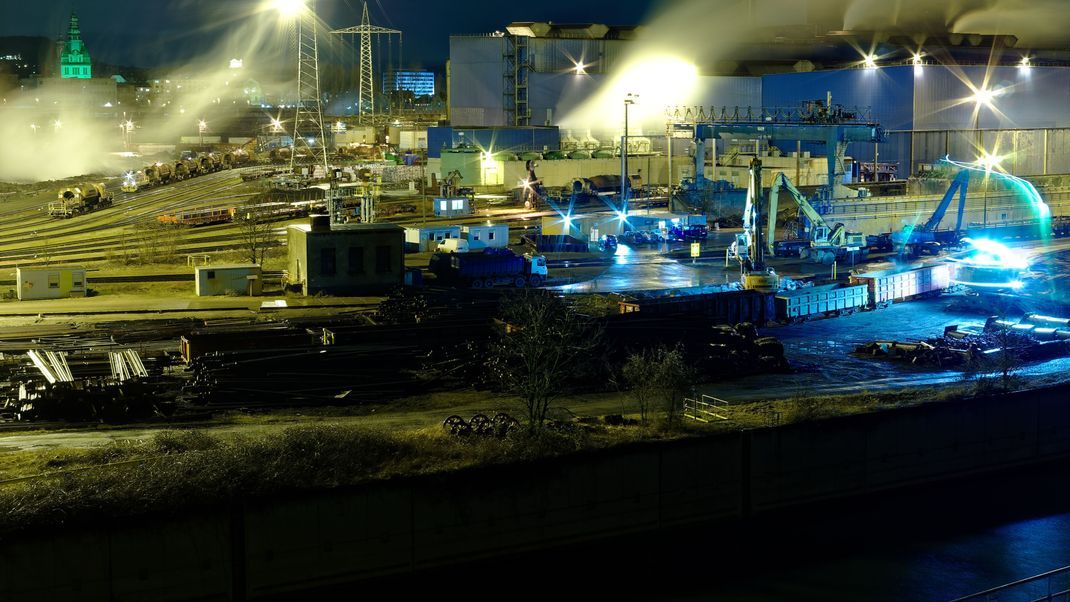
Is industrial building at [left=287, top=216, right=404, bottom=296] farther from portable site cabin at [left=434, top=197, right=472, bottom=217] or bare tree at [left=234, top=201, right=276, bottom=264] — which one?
portable site cabin at [left=434, top=197, right=472, bottom=217]

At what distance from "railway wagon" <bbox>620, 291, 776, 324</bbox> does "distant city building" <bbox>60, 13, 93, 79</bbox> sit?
76846mm

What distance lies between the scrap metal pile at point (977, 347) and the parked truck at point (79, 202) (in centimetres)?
2357

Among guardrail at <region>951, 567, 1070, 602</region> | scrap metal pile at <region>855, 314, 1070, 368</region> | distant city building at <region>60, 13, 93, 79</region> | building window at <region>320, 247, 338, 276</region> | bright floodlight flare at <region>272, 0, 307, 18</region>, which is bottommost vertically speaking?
guardrail at <region>951, 567, 1070, 602</region>

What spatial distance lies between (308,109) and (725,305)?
128ft

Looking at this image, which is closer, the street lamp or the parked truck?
the parked truck

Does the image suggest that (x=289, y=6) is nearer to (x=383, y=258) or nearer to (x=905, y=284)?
(x=383, y=258)

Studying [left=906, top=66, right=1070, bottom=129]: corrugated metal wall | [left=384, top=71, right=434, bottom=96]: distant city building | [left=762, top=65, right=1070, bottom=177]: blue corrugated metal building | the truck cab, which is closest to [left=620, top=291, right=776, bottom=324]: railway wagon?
the truck cab

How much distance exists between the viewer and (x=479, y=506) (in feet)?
34.5

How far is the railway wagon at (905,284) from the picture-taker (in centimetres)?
2250

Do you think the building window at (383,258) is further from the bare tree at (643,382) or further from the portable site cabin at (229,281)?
the bare tree at (643,382)

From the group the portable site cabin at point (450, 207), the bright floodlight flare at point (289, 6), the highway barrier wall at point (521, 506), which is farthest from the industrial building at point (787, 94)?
the highway barrier wall at point (521, 506)

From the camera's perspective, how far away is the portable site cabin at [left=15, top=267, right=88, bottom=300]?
2017cm

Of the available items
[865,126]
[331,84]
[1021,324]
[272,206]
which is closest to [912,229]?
[865,126]

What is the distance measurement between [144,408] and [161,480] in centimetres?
307
